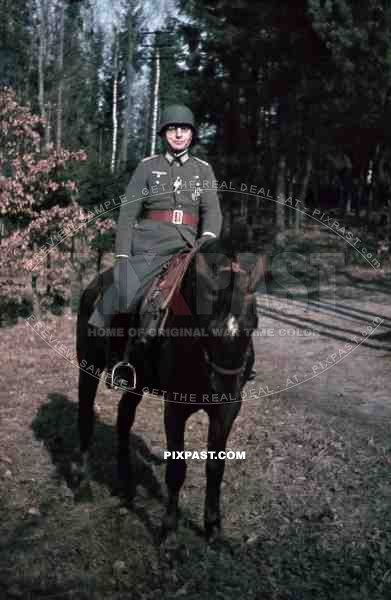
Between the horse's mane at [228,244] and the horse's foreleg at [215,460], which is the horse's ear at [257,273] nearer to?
the horse's mane at [228,244]

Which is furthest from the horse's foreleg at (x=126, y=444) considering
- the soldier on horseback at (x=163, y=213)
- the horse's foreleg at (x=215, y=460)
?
the horse's foreleg at (x=215, y=460)

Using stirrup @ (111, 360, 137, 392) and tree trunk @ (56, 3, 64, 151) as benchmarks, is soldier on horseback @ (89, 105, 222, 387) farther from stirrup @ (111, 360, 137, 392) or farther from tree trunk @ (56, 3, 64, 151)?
tree trunk @ (56, 3, 64, 151)

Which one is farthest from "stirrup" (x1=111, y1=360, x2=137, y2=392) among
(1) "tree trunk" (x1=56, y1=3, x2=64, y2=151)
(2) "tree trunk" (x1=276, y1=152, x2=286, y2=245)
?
(1) "tree trunk" (x1=56, y1=3, x2=64, y2=151)

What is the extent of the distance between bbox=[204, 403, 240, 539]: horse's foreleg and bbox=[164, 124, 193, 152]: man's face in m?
2.18

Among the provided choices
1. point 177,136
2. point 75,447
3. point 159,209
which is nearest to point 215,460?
point 159,209

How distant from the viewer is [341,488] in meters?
5.38

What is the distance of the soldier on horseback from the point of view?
4906mm

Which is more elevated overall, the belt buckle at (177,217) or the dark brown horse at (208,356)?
the belt buckle at (177,217)

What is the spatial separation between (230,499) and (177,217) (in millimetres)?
2447

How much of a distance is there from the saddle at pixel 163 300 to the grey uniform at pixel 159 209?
1.35 feet

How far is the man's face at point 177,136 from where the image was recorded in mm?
4965

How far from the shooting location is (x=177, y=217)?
4.98 m

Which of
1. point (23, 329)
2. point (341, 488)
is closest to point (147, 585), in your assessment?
point (341, 488)

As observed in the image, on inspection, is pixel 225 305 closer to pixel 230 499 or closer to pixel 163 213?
pixel 163 213
